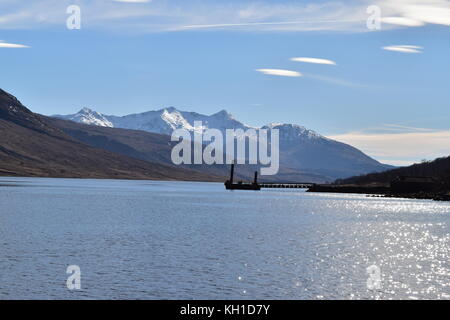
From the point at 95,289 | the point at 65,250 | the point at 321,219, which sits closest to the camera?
the point at 95,289

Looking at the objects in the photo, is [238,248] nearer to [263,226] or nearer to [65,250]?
[65,250]

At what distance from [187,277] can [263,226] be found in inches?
2116

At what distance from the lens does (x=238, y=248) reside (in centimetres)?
7056

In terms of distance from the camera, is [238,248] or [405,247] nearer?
[238,248]

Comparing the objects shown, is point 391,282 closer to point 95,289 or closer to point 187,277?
point 187,277

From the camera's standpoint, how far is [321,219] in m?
121

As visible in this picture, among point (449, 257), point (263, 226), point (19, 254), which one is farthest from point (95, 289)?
point (263, 226)
